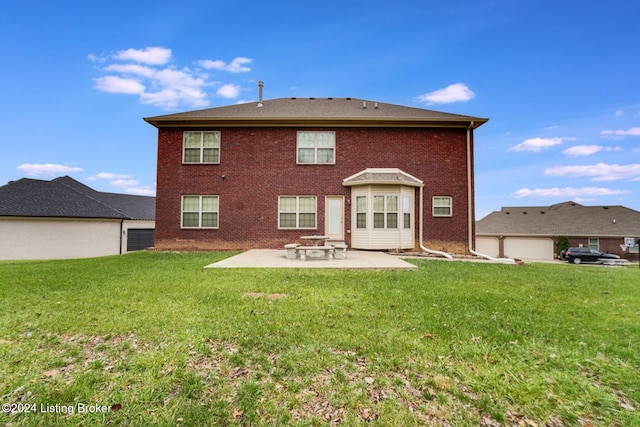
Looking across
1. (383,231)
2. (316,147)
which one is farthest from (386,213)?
(316,147)

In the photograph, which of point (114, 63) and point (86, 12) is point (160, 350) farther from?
point (114, 63)

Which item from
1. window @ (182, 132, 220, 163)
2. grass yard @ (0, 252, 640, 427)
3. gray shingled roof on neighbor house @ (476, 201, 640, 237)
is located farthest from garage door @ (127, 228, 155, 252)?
gray shingled roof on neighbor house @ (476, 201, 640, 237)

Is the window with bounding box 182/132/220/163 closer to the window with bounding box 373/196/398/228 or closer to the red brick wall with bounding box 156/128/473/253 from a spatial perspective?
the red brick wall with bounding box 156/128/473/253

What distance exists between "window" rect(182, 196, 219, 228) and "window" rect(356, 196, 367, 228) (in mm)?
7145

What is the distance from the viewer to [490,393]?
8.57 feet

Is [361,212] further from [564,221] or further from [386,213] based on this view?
[564,221]

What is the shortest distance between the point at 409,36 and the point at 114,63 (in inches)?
560

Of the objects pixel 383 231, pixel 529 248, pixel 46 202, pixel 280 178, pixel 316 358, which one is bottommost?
pixel 529 248

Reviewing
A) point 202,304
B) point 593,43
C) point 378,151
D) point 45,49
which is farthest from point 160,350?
point 593,43

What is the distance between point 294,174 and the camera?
14.5m

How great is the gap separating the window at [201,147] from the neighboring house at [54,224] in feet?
37.2

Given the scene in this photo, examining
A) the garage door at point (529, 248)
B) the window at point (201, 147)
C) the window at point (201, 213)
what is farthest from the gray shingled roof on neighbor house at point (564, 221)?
the window at point (201, 147)

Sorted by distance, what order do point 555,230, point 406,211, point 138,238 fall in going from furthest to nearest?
point 555,230 → point 138,238 → point 406,211

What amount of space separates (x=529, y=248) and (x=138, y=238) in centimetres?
4074
